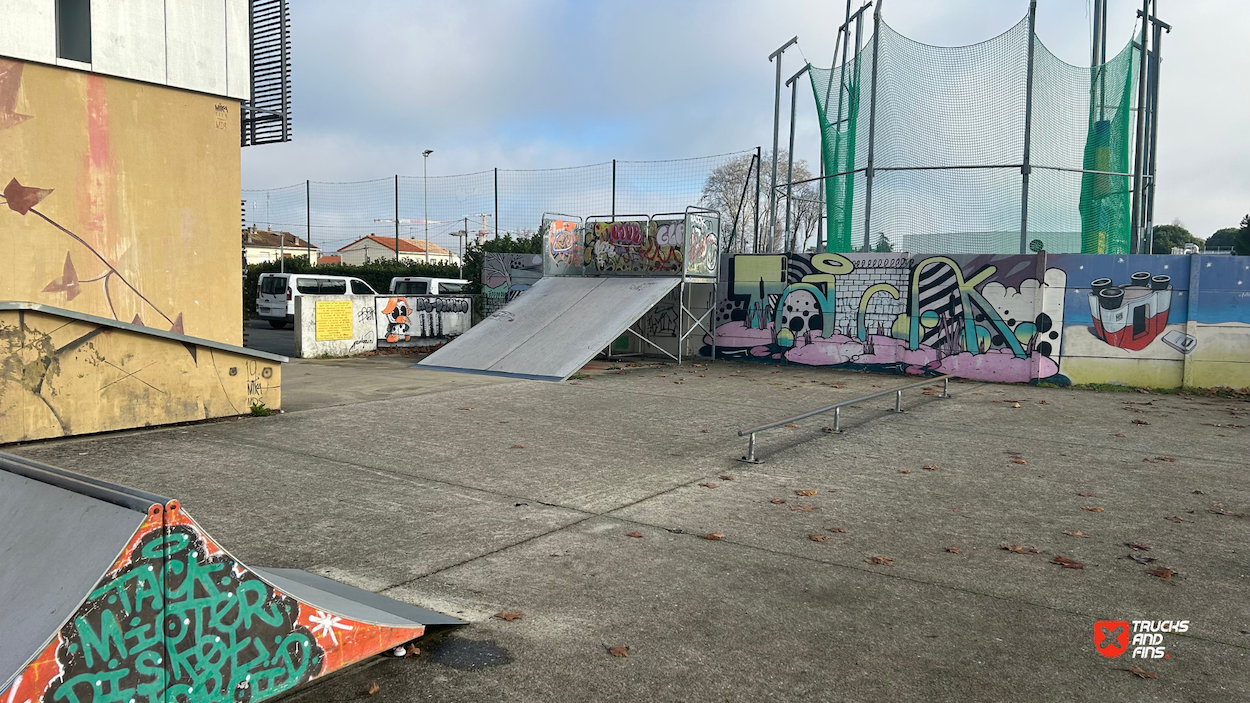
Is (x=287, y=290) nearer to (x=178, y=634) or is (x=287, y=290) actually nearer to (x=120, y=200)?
(x=120, y=200)

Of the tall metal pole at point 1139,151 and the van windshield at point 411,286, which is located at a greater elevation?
the tall metal pole at point 1139,151

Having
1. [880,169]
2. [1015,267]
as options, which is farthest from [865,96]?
[1015,267]

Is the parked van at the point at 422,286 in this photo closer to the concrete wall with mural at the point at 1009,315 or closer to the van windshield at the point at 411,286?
the van windshield at the point at 411,286

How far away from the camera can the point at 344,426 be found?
30.9ft

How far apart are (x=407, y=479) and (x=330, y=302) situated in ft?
38.9

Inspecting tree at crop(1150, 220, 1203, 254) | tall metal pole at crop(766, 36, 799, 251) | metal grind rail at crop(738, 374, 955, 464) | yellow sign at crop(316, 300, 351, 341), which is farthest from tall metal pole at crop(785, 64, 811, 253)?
tree at crop(1150, 220, 1203, 254)

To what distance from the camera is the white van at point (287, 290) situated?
76.8 feet

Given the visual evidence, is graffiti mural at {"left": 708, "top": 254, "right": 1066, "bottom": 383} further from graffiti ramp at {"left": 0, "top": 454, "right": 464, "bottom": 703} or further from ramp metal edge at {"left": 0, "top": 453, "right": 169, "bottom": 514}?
ramp metal edge at {"left": 0, "top": 453, "right": 169, "bottom": 514}

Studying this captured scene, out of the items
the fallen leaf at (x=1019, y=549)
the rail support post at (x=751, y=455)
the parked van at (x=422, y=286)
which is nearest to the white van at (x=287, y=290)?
the parked van at (x=422, y=286)

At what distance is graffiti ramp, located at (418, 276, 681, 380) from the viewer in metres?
14.6

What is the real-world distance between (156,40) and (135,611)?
11.5 m

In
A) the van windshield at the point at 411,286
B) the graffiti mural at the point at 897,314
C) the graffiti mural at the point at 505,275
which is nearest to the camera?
the graffiti mural at the point at 897,314

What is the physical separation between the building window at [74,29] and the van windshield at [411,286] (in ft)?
42.8

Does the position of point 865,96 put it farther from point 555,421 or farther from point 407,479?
point 407,479
